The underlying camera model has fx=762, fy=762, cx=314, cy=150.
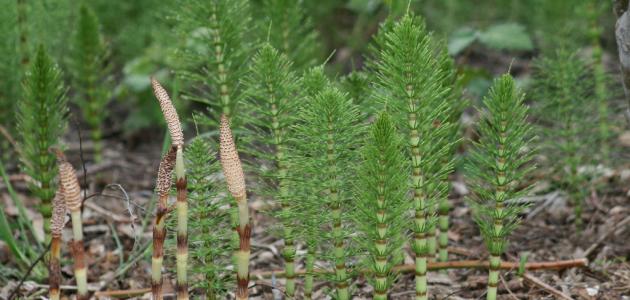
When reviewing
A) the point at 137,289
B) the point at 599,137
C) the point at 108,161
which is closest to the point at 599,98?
the point at 599,137

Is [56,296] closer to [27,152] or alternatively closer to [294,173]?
[294,173]

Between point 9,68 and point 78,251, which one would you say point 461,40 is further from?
point 78,251

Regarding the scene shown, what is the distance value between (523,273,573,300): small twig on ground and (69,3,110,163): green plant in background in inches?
81.4

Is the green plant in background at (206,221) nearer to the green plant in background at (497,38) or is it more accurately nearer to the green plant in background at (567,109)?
the green plant in background at (567,109)

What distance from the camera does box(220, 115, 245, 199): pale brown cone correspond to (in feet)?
5.05

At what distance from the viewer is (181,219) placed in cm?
166

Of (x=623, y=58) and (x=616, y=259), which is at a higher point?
(x=623, y=58)

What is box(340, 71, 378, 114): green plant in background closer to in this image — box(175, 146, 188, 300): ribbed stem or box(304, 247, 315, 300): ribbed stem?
box(304, 247, 315, 300): ribbed stem

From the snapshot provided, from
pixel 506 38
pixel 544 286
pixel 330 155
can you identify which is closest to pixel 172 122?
pixel 330 155

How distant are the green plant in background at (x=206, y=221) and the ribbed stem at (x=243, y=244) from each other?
324 mm

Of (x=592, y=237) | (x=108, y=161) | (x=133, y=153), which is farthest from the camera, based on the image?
(x=133, y=153)

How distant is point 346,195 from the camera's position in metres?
1.95

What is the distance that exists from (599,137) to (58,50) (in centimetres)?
268

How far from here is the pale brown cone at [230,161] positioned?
1.54 m
